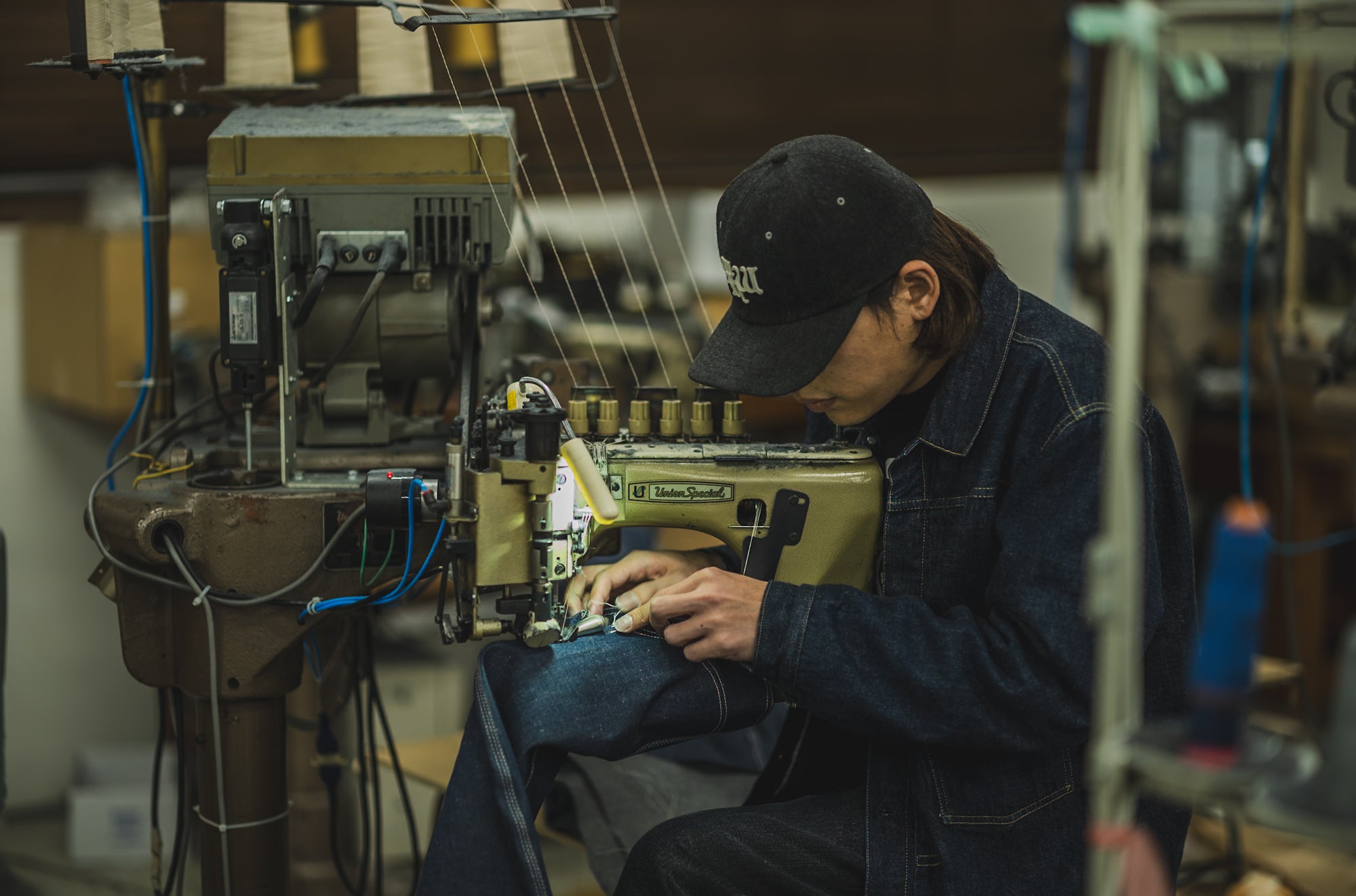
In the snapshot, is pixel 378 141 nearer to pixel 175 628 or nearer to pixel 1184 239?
pixel 175 628

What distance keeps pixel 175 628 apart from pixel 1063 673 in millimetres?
1063

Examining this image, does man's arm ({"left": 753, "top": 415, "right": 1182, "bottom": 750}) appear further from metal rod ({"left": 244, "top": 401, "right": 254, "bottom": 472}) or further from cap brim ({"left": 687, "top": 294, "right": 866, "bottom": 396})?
metal rod ({"left": 244, "top": 401, "right": 254, "bottom": 472})

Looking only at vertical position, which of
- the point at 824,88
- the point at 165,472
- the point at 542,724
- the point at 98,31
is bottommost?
the point at 542,724

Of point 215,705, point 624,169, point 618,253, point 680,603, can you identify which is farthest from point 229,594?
→ point 618,253

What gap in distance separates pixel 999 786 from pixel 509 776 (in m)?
0.51

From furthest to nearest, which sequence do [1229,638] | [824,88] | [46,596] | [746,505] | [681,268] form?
[681,268], [824,88], [46,596], [746,505], [1229,638]

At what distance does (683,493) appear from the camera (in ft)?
5.15

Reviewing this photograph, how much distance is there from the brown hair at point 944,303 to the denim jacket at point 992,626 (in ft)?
0.07

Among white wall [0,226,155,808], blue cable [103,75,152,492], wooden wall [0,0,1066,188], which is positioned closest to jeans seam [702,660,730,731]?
blue cable [103,75,152,492]

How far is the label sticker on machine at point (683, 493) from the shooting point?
5.13 feet

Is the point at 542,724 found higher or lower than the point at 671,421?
lower

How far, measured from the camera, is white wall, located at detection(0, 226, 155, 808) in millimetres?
3316

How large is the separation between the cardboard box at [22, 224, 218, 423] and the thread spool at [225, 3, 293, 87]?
3.14 feet

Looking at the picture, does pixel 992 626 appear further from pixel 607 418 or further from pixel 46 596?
pixel 46 596
